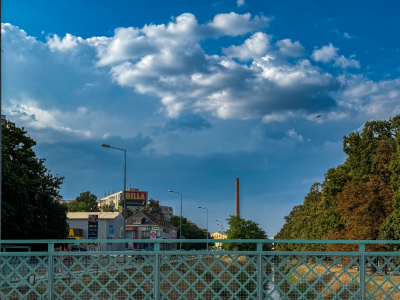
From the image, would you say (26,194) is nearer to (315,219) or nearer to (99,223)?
(315,219)

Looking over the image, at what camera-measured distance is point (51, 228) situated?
49.8m

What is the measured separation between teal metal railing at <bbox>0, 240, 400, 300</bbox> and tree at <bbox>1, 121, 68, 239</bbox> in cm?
2853

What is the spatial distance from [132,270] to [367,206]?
3122 cm

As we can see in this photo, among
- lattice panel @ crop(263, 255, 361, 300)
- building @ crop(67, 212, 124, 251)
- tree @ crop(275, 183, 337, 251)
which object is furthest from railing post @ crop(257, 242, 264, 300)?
building @ crop(67, 212, 124, 251)

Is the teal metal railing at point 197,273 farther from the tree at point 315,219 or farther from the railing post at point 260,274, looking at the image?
the tree at point 315,219

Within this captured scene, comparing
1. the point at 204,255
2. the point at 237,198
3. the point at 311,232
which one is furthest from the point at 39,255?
the point at 237,198

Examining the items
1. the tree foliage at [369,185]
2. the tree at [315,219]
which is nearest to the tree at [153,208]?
the tree at [315,219]

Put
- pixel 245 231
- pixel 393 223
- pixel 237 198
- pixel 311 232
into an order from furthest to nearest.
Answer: pixel 237 198 < pixel 245 231 < pixel 311 232 < pixel 393 223

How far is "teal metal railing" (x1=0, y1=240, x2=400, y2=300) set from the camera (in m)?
12.1

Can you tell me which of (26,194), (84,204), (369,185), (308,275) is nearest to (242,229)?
(369,185)

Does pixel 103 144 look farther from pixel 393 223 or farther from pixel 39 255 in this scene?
pixel 39 255

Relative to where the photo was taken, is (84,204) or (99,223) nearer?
(99,223)

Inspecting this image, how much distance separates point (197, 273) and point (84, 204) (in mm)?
137144

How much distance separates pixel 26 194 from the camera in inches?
1689
